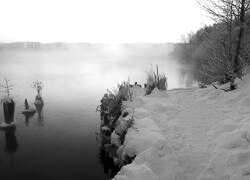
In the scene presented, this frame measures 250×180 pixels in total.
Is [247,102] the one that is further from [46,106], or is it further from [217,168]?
[46,106]

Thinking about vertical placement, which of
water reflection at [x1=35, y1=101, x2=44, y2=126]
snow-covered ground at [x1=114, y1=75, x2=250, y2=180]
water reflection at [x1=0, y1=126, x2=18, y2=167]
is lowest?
water reflection at [x1=0, y1=126, x2=18, y2=167]

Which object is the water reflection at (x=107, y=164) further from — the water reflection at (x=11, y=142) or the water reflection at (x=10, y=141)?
the water reflection at (x=10, y=141)

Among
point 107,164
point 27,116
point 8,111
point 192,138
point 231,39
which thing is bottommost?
point 107,164

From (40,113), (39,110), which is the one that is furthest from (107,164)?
(39,110)

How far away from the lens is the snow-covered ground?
191 inches

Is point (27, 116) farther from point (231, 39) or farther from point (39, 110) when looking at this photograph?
point (231, 39)

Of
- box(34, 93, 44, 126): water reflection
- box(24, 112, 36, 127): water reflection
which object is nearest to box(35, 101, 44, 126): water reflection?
box(34, 93, 44, 126): water reflection

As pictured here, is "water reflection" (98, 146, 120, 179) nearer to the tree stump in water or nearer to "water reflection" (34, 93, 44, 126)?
"water reflection" (34, 93, 44, 126)

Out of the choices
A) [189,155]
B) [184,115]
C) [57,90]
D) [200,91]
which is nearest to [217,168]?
[189,155]

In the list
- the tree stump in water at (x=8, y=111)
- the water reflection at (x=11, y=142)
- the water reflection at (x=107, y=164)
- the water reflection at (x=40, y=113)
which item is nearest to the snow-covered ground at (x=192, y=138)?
the water reflection at (x=107, y=164)

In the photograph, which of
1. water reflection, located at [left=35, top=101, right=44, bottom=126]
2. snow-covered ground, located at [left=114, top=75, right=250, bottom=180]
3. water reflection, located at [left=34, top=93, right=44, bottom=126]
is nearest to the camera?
snow-covered ground, located at [left=114, top=75, right=250, bottom=180]

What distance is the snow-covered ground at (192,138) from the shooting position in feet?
15.9

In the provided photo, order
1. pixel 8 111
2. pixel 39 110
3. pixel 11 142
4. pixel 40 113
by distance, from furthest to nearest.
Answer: pixel 39 110 → pixel 40 113 → pixel 8 111 → pixel 11 142

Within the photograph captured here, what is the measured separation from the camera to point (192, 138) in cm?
664
